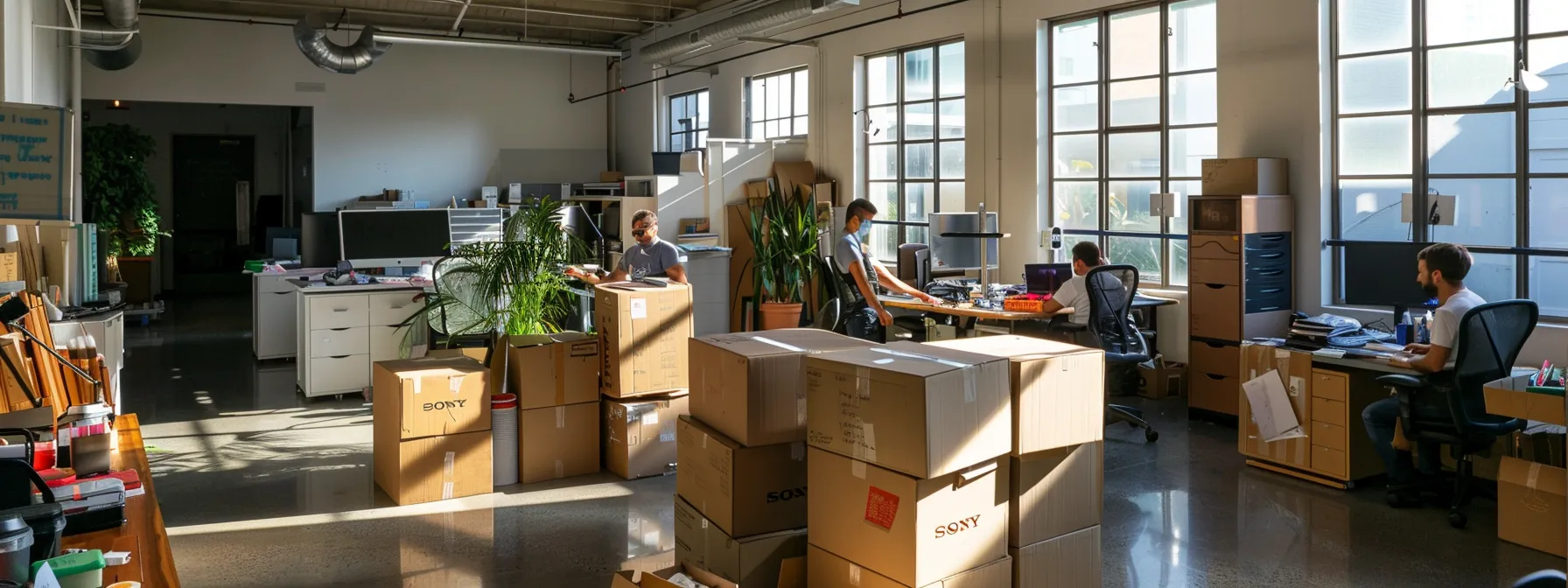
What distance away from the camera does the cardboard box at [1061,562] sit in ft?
10.1

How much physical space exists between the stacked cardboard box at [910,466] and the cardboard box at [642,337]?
7.41 ft

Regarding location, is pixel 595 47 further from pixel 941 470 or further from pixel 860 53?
pixel 941 470

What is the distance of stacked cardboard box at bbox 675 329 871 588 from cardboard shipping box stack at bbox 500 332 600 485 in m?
1.85

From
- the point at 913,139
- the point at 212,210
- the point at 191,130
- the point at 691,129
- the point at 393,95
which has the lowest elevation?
the point at 212,210

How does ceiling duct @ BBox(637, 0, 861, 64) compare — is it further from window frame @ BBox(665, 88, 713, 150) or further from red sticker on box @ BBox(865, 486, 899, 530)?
red sticker on box @ BBox(865, 486, 899, 530)

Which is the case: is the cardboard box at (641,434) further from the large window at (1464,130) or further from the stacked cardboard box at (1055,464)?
the large window at (1464,130)

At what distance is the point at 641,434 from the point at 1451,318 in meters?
3.60

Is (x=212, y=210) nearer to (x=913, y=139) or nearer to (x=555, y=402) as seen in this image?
(x=913, y=139)

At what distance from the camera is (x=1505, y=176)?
19.0 ft

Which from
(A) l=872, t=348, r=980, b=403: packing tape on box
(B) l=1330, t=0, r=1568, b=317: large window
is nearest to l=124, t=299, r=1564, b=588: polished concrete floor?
(A) l=872, t=348, r=980, b=403: packing tape on box

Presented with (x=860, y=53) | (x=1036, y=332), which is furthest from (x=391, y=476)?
(x=860, y=53)

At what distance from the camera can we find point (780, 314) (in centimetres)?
979

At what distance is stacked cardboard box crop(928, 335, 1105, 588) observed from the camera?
3004mm

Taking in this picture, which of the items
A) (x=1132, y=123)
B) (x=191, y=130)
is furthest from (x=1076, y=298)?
(x=191, y=130)
